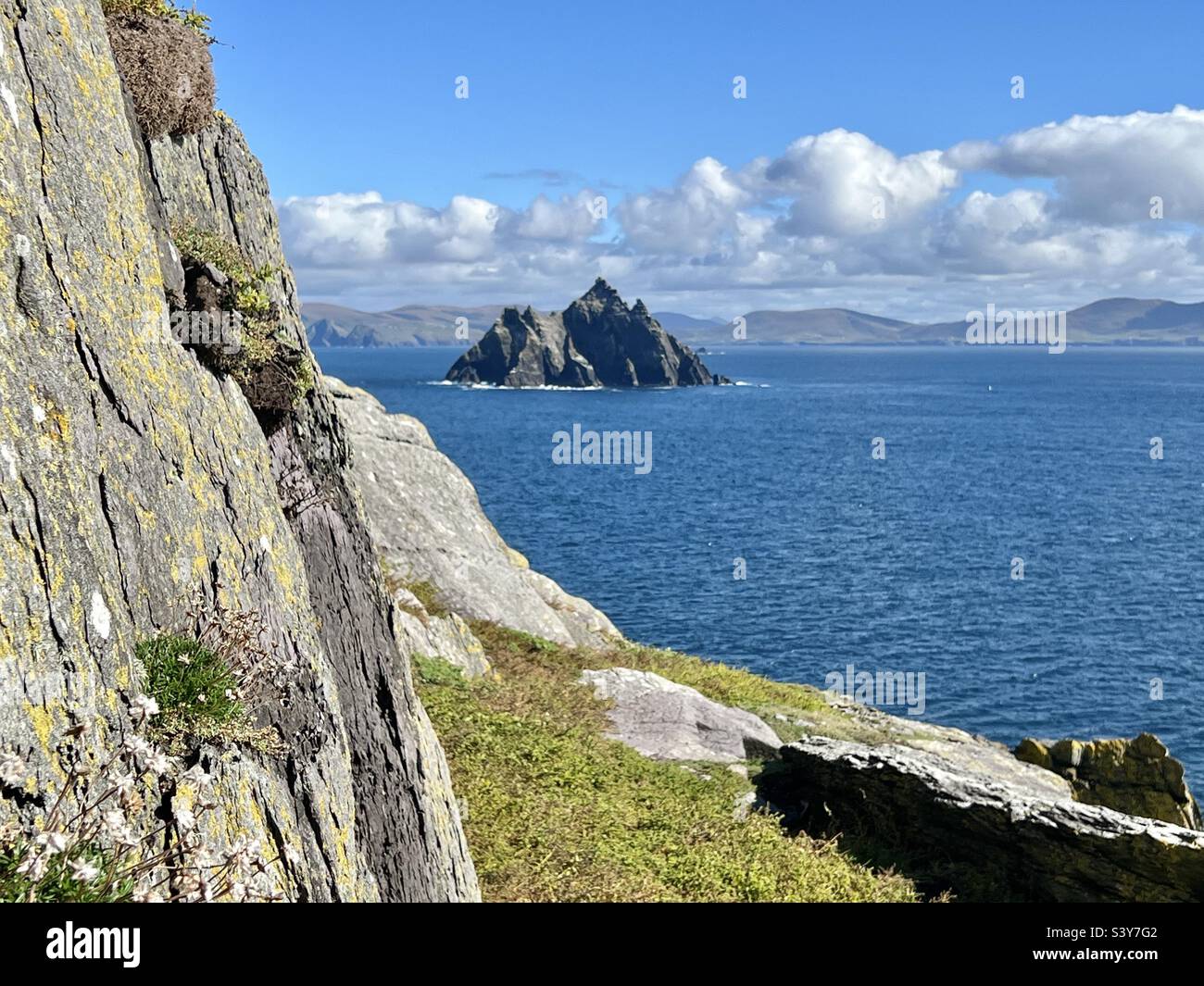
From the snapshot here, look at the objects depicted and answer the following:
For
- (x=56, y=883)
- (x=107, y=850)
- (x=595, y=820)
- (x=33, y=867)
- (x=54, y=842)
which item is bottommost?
(x=595, y=820)

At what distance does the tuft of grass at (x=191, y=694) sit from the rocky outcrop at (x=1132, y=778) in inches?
919

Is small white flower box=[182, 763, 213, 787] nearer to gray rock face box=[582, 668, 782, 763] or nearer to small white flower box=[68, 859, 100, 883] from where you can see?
small white flower box=[68, 859, 100, 883]

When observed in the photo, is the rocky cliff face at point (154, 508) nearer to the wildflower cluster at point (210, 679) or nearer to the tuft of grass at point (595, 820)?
the wildflower cluster at point (210, 679)

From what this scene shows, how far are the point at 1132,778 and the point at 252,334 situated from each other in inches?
936

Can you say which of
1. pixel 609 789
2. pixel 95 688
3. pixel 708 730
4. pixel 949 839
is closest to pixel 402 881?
pixel 95 688

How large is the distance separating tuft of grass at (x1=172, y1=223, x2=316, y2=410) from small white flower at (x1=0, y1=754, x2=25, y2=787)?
5673 millimetres

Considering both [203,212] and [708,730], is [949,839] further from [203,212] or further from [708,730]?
[203,212]

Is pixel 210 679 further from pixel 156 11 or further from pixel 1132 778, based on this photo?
pixel 1132 778

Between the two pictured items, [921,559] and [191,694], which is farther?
[921,559]

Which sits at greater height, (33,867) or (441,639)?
(33,867)

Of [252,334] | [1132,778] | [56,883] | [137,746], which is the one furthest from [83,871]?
[1132,778]

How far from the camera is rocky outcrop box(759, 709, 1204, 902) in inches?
578

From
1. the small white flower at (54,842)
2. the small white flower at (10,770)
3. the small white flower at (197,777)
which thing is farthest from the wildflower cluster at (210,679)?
the small white flower at (54,842)

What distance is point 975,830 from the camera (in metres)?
15.8
